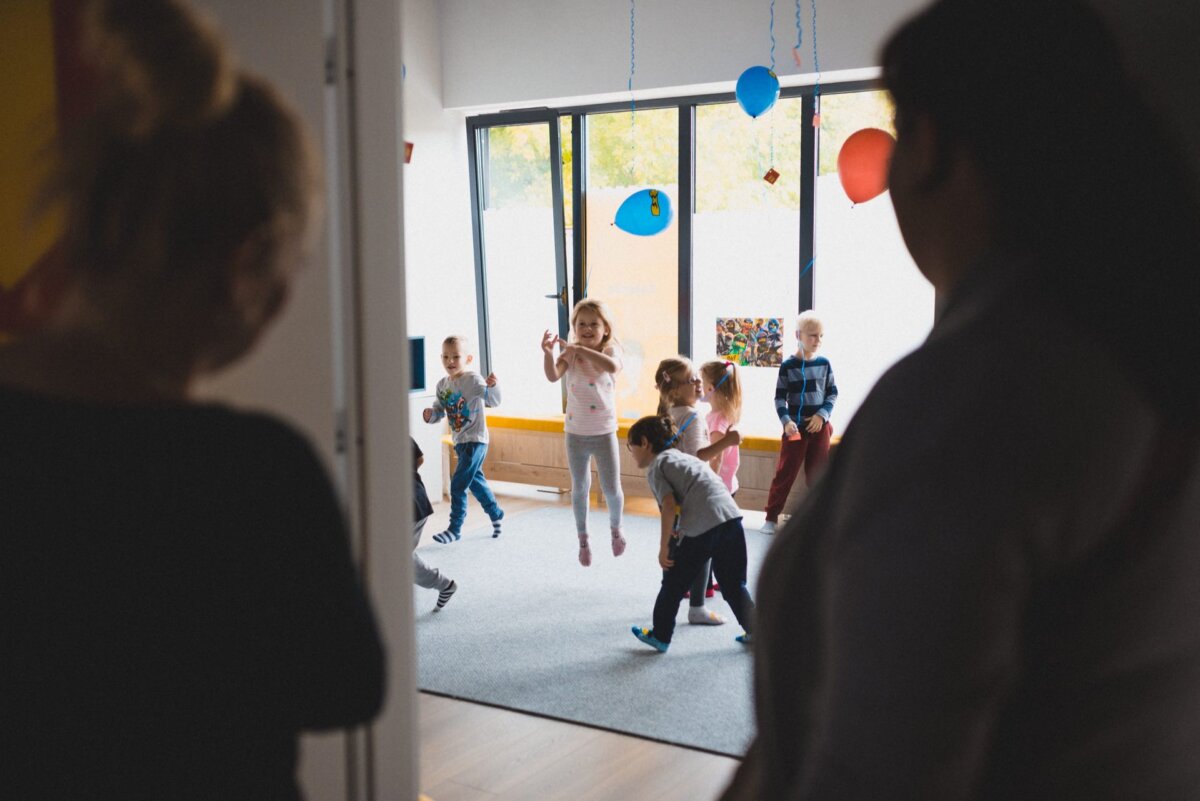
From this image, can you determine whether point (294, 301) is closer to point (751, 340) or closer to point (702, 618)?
point (702, 618)

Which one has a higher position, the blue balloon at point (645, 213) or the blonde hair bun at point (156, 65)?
the blue balloon at point (645, 213)

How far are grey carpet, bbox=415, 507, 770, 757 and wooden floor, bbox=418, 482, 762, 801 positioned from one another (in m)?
0.09

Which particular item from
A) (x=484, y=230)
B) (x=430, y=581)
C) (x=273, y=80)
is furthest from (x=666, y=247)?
(x=273, y=80)

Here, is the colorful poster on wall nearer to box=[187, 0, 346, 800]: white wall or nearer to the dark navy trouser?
the dark navy trouser

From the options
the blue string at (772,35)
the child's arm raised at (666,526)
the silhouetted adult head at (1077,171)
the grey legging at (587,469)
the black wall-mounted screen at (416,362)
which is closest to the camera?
the silhouetted adult head at (1077,171)

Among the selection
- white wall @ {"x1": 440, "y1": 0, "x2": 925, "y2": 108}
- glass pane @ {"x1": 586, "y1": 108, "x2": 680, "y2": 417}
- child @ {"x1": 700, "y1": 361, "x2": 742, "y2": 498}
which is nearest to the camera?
child @ {"x1": 700, "y1": 361, "x2": 742, "y2": 498}

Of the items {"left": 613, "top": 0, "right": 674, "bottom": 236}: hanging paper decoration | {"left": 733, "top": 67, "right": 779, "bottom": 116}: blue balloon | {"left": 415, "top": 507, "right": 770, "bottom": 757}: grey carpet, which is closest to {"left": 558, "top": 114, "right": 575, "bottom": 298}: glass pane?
{"left": 613, "top": 0, "right": 674, "bottom": 236}: hanging paper decoration

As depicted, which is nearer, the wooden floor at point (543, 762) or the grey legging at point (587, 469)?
the wooden floor at point (543, 762)

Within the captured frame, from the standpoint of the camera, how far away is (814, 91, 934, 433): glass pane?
20.3 ft

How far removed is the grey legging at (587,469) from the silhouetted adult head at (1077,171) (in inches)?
185

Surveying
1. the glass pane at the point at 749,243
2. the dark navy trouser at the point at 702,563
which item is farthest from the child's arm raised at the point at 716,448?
the glass pane at the point at 749,243

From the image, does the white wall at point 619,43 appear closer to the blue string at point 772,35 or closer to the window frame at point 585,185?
the blue string at point 772,35

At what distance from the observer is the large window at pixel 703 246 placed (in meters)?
6.30

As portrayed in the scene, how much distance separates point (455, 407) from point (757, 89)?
238 centimetres
